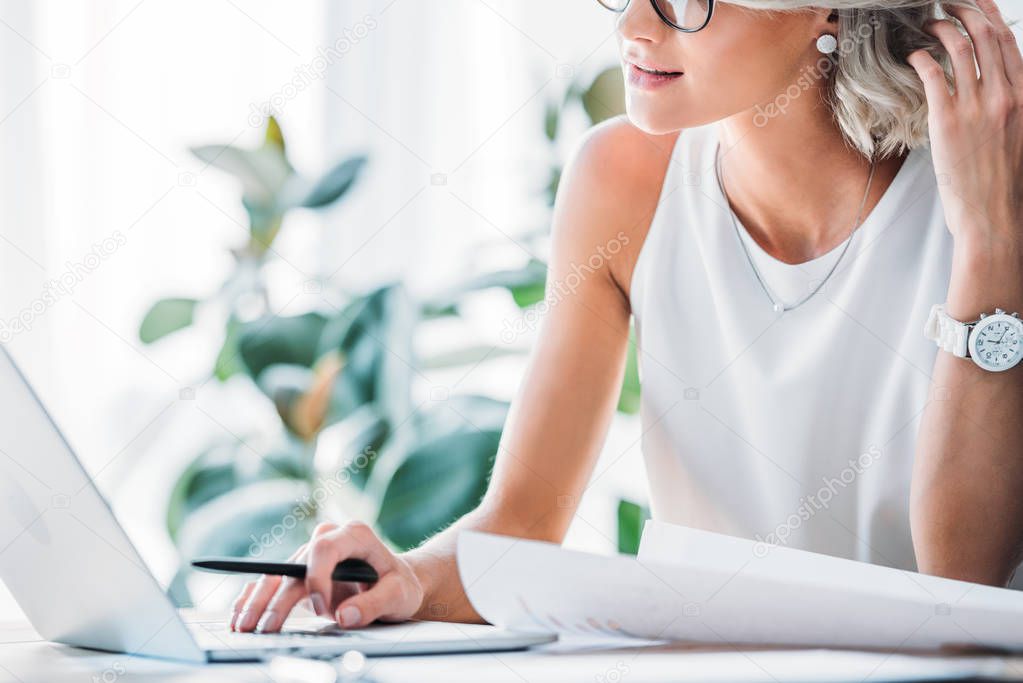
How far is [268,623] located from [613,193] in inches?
30.9

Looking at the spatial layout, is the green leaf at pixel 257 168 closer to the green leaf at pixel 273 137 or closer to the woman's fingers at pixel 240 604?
the green leaf at pixel 273 137

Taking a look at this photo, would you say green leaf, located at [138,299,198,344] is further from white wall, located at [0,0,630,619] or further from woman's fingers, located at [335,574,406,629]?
woman's fingers, located at [335,574,406,629]

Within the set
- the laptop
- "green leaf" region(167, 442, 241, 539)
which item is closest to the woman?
the laptop

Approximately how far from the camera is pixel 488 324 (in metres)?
2.47

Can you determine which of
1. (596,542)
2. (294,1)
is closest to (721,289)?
(596,542)

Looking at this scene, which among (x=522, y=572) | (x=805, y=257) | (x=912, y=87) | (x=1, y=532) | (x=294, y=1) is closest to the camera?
(x=522, y=572)

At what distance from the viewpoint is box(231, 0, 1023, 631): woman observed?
1.01m

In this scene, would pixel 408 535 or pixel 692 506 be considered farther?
pixel 408 535

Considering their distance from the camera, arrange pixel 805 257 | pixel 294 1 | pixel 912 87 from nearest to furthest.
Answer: pixel 912 87, pixel 805 257, pixel 294 1

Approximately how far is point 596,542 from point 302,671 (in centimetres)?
209

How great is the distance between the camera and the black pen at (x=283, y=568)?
747 mm

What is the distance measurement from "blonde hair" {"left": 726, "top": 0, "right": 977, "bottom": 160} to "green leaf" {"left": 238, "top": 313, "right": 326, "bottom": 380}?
43.9 inches

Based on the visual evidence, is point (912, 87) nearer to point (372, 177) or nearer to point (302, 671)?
point (302, 671)

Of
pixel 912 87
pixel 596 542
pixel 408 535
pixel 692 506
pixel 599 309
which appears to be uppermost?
pixel 912 87
